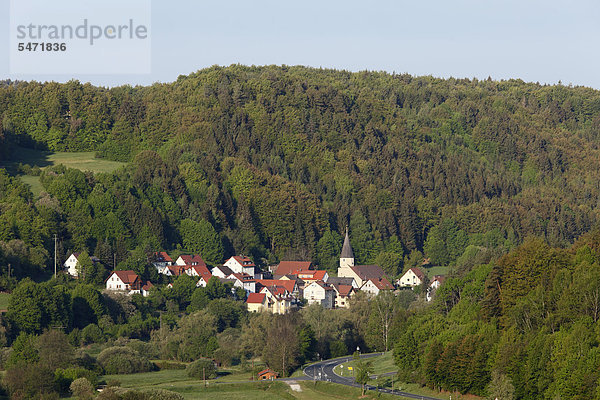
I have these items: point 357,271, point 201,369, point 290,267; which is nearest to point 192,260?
point 290,267

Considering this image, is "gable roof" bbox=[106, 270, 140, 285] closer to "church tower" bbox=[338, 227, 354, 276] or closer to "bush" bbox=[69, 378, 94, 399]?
"bush" bbox=[69, 378, 94, 399]

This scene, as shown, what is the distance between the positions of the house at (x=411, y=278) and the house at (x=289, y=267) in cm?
1261

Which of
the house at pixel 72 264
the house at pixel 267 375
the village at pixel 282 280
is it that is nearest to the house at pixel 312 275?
the village at pixel 282 280

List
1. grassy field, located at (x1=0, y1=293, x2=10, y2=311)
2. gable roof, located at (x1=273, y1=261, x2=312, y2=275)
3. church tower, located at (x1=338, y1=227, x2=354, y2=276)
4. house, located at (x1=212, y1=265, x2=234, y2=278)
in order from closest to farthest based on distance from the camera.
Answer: grassy field, located at (x1=0, y1=293, x2=10, y2=311)
house, located at (x1=212, y1=265, x2=234, y2=278)
gable roof, located at (x1=273, y1=261, x2=312, y2=275)
church tower, located at (x1=338, y1=227, x2=354, y2=276)

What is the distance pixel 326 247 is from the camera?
563 ft

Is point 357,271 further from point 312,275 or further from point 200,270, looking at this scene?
point 200,270

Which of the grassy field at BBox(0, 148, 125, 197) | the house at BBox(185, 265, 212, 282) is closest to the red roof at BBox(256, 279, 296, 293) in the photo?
the house at BBox(185, 265, 212, 282)

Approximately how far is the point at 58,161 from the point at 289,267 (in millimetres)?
40470

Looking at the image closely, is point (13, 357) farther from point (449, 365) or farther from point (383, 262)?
point (383, 262)

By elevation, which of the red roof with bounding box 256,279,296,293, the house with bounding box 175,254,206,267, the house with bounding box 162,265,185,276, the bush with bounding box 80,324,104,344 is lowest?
the bush with bounding box 80,324,104,344

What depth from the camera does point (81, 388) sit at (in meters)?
89.8

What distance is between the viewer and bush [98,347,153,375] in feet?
334

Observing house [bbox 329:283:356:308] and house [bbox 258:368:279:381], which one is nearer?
house [bbox 258:368:279:381]

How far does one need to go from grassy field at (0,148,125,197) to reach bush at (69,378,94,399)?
72.9 m
